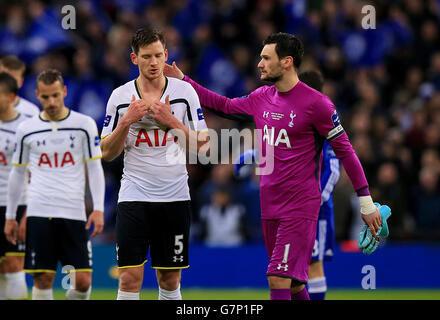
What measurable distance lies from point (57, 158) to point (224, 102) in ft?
5.83

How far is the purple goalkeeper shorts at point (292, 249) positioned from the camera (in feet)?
22.6

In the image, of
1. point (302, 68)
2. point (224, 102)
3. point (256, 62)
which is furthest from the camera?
point (256, 62)

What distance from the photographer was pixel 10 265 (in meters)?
9.02

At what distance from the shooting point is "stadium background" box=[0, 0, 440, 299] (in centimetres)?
1276

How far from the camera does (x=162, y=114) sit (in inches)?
261

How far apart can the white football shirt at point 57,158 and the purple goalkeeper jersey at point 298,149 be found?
74.7 inches

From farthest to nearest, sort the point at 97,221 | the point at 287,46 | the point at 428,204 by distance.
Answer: the point at 428,204 → the point at 97,221 → the point at 287,46

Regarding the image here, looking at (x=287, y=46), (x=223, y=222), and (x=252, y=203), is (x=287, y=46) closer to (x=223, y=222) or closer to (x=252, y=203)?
(x=223, y=222)

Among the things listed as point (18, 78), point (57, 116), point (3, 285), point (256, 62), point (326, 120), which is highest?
point (256, 62)

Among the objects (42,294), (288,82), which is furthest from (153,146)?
(42,294)

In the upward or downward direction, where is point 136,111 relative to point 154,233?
upward

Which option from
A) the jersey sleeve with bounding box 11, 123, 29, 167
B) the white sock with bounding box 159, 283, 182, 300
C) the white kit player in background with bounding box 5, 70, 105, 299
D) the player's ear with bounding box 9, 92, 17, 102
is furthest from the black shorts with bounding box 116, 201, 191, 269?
the player's ear with bounding box 9, 92, 17, 102

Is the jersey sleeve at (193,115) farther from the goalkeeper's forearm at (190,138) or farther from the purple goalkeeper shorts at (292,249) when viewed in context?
the purple goalkeeper shorts at (292,249)
